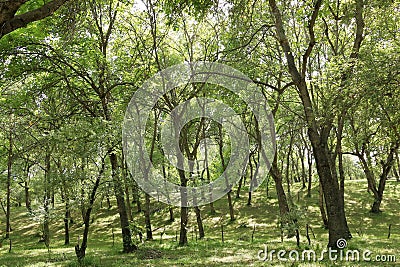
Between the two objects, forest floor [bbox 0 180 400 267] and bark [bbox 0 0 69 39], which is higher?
bark [bbox 0 0 69 39]

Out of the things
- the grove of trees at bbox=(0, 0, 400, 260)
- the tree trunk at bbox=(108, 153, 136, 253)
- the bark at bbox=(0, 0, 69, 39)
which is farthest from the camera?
the tree trunk at bbox=(108, 153, 136, 253)

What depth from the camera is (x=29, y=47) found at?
11.0 metres

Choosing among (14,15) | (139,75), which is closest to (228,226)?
(139,75)

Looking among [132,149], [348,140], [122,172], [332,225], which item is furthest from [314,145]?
[132,149]

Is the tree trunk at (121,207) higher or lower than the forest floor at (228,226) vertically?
higher

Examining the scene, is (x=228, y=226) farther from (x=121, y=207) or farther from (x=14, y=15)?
(x=14, y=15)

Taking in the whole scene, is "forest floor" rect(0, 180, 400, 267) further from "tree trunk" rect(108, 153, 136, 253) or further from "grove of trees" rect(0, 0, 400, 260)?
"grove of trees" rect(0, 0, 400, 260)

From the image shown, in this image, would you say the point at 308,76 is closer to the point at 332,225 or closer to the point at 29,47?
the point at 332,225

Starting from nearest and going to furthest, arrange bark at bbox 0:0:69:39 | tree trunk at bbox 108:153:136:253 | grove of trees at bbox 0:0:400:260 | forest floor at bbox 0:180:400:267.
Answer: bark at bbox 0:0:69:39, grove of trees at bbox 0:0:400:260, tree trunk at bbox 108:153:136:253, forest floor at bbox 0:180:400:267

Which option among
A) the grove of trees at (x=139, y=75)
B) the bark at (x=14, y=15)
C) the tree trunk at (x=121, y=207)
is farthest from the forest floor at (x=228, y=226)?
the bark at (x=14, y=15)

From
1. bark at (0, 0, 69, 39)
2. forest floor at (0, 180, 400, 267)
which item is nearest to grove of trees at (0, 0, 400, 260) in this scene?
bark at (0, 0, 69, 39)

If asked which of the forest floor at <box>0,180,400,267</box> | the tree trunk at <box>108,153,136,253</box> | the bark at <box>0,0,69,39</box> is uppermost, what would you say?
the bark at <box>0,0,69,39</box>

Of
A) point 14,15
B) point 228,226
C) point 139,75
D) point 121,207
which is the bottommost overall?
point 228,226

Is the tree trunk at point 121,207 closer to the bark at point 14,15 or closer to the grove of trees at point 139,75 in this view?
the grove of trees at point 139,75
